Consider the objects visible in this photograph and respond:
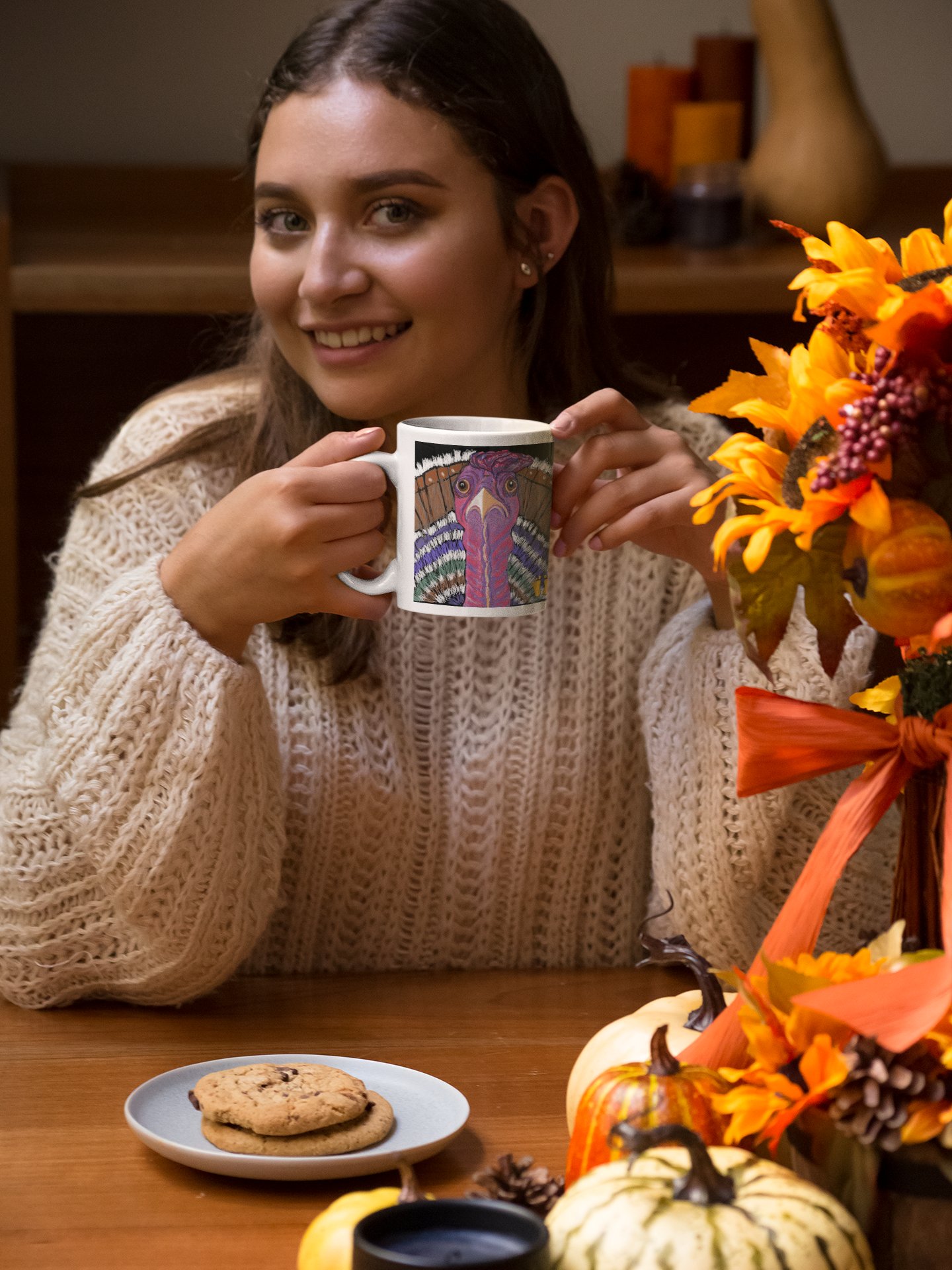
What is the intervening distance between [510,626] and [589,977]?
0.34 metres

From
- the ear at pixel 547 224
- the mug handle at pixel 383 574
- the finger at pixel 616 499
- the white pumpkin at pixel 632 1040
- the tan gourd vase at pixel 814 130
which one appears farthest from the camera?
the tan gourd vase at pixel 814 130

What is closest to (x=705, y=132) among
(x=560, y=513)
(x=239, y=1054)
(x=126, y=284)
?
(x=126, y=284)

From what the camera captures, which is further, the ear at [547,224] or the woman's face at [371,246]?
the ear at [547,224]

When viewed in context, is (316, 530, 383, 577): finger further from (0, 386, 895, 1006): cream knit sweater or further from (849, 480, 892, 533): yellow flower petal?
(849, 480, 892, 533): yellow flower petal

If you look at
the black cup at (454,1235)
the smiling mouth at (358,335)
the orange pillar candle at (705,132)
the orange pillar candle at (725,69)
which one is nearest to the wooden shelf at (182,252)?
the orange pillar candle at (705,132)

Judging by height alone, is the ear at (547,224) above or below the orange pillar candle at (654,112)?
below

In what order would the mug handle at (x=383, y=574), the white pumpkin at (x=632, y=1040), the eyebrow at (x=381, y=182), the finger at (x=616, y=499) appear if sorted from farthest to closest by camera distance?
1. the eyebrow at (x=381, y=182)
2. the finger at (x=616, y=499)
3. the mug handle at (x=383, y=574)
4. the white pumpkin at (x=632, y=1040)

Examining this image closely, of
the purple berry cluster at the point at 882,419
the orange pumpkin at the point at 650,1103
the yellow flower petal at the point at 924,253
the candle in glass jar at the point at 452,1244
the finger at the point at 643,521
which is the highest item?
the yellow flower petal at the point at 924,253

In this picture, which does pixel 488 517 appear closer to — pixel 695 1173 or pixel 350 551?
pixel 350 551

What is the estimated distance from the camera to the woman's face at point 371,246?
3.58ft

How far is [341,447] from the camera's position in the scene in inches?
35.6

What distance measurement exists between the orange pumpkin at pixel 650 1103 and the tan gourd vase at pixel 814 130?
5.26 feet

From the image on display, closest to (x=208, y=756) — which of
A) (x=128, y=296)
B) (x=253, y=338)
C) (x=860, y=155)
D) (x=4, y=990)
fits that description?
(x=4, y=990)

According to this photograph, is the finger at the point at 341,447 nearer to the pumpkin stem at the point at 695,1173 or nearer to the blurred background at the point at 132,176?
the pumpkin stem at the point at 695,1173
